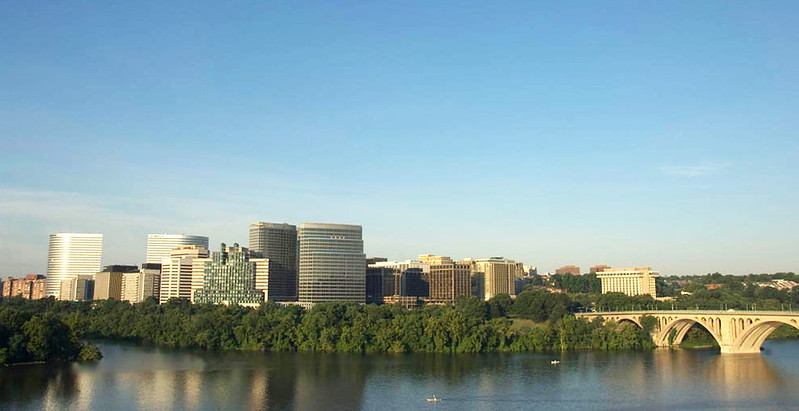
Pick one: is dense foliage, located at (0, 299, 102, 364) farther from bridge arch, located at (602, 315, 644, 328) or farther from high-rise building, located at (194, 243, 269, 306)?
high-rise building, located at (194, 243, 269, 306)

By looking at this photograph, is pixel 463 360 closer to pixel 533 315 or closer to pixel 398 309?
pixel 398 309

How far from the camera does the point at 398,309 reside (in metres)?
123

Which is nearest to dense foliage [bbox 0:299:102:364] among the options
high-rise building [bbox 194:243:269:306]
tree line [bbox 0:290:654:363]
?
tree line [bbox 0:290:654:363]

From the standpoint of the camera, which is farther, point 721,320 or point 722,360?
point 721,320

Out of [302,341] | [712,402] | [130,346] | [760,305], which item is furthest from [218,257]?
[712,402]

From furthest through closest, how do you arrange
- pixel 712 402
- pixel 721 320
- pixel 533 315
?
pixel 533 315
pixel 721 320
pixel 712 402

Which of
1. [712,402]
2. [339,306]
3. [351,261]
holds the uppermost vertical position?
[351,261]

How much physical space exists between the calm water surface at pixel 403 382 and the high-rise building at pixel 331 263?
86.0 metres

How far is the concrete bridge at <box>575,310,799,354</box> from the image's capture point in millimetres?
95662

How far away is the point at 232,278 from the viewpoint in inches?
7249

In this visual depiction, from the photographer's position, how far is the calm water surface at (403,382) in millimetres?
60919

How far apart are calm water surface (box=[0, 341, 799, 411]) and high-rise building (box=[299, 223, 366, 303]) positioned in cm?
8597

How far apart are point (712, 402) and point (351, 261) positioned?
133m

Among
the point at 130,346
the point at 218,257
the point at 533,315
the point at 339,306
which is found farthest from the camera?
the point at 218,257
